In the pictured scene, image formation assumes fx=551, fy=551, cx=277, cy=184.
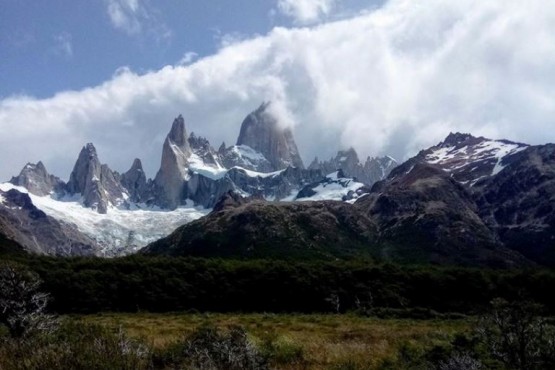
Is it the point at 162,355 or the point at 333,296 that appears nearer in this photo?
the point at 162,355

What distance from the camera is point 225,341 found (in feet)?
60.4

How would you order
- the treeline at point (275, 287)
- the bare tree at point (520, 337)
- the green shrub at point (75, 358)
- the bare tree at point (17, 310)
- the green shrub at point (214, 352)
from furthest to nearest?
the treeline at point (275, 287) → the bare tree at point (17, 310) → the bare tree at point (520, 337) → the green shrub at point (214, 352) → the green shrub at point (75, 358)

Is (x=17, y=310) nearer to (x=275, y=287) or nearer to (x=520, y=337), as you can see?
Answer: (x=520, y=337)

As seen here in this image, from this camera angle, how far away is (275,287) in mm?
120438

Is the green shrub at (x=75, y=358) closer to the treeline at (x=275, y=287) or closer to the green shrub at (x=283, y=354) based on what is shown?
the green shrub at (x=283, y=354)

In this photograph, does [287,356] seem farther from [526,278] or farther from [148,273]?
[526,278]

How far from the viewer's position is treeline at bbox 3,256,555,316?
11075cm

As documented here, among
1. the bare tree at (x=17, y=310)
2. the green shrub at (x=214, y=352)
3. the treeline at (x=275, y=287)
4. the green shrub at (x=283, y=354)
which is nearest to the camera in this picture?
the green shrub at (x=214, y=352)

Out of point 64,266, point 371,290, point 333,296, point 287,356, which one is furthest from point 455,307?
point 287,356

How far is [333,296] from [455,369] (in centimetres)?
9552

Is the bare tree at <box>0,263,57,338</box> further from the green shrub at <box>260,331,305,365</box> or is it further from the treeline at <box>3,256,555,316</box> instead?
the treeline at <box>3,256,555,316</box>

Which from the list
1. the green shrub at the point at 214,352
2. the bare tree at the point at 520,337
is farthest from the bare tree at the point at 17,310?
the bare tree at the point at 520,337

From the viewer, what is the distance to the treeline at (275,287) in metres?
111

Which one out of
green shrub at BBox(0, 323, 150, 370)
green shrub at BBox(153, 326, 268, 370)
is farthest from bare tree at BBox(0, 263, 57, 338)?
green shrub at BBox(0, 323, 150, 370)
